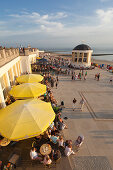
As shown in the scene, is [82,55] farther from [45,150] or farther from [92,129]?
[45,150]

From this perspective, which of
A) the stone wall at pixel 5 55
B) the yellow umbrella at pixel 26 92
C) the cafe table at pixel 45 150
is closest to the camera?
the cafe table at pixel 45 150

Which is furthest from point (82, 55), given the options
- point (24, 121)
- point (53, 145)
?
point (24, 121)

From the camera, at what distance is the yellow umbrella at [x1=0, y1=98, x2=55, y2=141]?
4.60 metres

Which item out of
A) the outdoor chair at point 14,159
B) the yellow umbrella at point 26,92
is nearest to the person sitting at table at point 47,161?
the outdoor chair at point 14,159

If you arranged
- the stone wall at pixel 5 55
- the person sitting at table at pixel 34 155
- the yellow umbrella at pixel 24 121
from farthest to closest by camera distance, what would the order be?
1. the stone wall at pixel 5 55
2. the person sitting at table at pixel 34 155
3. the yellow umbrella at pixel 24 121

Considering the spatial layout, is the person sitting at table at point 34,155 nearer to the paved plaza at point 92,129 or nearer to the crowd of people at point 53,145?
the crowd of people at point 53,145

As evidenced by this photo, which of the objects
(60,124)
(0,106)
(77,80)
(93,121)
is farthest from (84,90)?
(0,106)

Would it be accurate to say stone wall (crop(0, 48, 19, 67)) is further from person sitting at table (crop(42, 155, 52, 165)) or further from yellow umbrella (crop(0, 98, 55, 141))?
person sitting at table (crop(42, 155, 52, 165))

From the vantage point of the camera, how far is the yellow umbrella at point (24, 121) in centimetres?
460

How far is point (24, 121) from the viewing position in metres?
5.02

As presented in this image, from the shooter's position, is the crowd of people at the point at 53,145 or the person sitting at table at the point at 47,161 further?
the crowd of people at the point at 53,145

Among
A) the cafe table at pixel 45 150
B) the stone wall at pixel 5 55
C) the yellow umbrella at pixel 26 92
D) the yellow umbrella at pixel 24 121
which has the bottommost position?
the cafe table at pixel 45 150

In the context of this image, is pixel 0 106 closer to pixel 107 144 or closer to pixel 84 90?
pixel 107 144

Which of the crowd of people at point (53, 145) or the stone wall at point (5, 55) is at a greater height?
the stone wall at point (5, 55)
